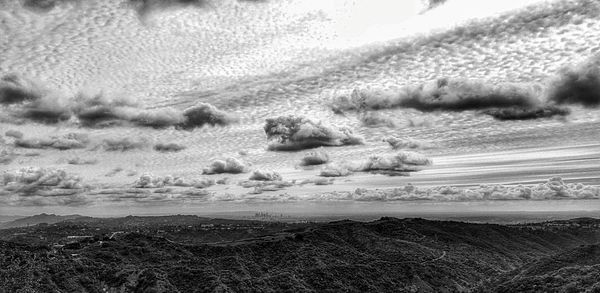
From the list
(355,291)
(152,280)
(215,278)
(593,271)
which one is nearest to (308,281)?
(355,291)

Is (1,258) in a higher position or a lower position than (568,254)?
higher

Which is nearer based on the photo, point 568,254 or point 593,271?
point 593,271

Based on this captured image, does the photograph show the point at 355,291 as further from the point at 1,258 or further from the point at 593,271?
the point at 1,258

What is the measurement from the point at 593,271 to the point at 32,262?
205346 millimetres

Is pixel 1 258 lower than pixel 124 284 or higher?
higher

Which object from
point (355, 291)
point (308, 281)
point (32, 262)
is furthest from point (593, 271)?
point (32, 262)

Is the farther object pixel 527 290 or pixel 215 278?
pixel 215 278

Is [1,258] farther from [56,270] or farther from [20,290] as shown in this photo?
[20,290]

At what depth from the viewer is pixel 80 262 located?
7037 inches

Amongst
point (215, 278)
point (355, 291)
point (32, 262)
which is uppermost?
point (32, 262)

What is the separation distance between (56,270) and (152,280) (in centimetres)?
3798

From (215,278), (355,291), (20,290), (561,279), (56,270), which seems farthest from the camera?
(355,291)

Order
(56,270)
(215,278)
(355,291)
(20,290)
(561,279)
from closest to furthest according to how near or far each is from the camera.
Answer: (561,279) < (20,290) < (56,270) < (215,278) < (355,291)

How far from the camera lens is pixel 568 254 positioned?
194 m
